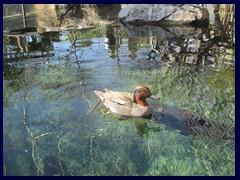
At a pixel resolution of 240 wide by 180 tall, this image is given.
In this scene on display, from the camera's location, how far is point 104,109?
17.1 feet

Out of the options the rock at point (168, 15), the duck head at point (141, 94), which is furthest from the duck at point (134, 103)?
the rock at point (168, 15)

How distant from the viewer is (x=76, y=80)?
20.5 ft

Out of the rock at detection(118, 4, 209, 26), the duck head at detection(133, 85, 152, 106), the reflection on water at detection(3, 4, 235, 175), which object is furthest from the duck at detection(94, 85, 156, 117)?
the rock at detection(118, 4, 209, 26)

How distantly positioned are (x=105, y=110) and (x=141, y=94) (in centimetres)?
74

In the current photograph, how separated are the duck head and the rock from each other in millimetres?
7514

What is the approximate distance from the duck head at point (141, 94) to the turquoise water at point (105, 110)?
0.29m

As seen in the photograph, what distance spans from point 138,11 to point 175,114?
852cm

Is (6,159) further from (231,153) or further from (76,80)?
(231,153)

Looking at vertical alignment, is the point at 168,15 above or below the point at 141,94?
above

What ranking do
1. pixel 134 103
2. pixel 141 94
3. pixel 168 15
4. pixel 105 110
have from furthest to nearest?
pixel 168 15 < pixel 105 110 < pixel 134 103 < pixel 141 94

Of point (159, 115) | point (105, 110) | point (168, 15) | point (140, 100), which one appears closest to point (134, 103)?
point (140, 100)

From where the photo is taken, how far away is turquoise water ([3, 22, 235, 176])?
393 cm

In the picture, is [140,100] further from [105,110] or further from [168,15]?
[168,15]

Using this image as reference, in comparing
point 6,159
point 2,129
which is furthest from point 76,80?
point 6,159
